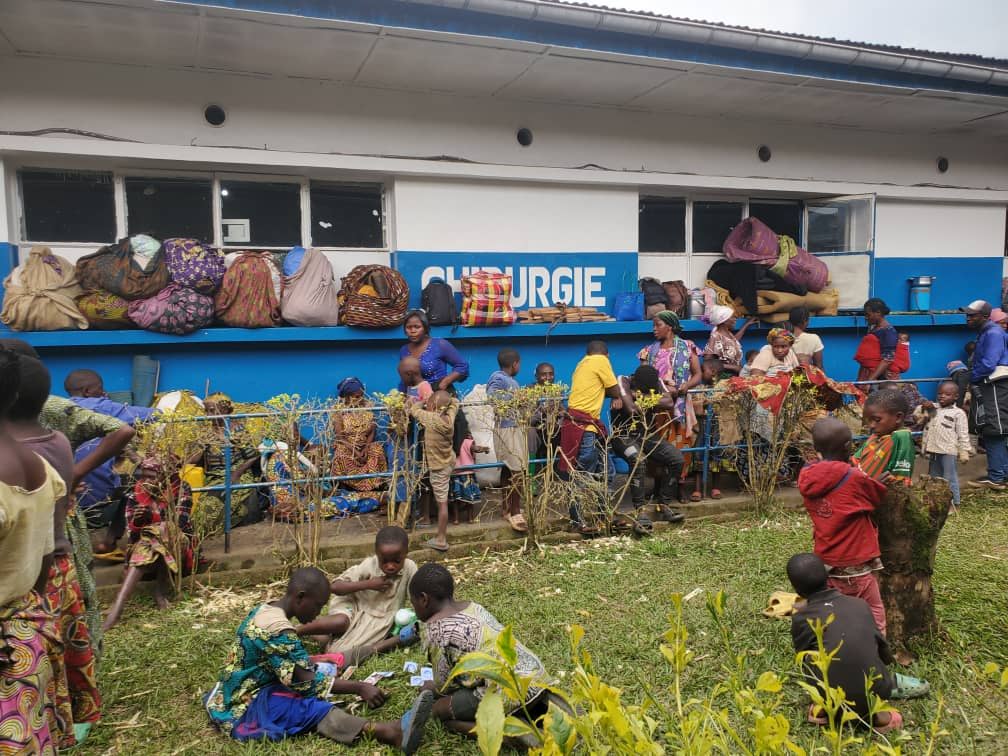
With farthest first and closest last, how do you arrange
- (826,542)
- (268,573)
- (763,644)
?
(268,573) < (763,644) < (826,542)

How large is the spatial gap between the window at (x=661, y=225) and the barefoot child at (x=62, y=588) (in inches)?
282

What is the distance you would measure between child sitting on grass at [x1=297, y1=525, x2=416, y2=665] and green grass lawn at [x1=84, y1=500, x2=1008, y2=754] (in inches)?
5.6

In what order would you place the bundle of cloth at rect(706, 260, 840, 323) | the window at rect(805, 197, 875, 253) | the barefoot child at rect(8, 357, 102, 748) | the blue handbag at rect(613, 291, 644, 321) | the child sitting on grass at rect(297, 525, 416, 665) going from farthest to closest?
1. the window at rect(805, 197, 875, 253)
2. the bundle of cloth at rect(706, 260, 840, 323)
3. the blue handbag at rect(613, 291, 644, 321)
4. the child sitting on grass at rect(297, 525, 416, 665)
5. the barefoot child at rect(8, 357, 102, 748)

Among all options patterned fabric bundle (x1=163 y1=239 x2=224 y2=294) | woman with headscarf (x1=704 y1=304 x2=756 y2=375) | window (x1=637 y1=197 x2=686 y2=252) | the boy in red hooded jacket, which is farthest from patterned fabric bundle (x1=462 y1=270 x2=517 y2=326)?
the boy in red hooded jacket

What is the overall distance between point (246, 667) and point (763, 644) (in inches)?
106

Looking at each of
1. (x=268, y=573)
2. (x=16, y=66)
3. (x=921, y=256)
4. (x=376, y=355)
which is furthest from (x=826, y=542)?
(x=921, y=256)

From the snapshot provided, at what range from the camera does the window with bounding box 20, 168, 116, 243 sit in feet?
21.8

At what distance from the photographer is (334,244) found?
7586mm

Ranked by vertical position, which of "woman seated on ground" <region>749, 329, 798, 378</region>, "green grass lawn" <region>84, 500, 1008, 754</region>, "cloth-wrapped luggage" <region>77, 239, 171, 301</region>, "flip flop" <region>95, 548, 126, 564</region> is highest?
"cloth-wrapped luggage" <region>77, 239, 171, 301</region>

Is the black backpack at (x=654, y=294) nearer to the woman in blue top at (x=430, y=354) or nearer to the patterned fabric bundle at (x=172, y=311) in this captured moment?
the woman in blue top at (x=430, y=354)

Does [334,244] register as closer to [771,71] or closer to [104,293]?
[104,293]

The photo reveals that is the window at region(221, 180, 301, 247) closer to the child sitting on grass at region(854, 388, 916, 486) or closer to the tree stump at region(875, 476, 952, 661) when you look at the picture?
the child sitting on grass at region(854, 388, 916, 486)

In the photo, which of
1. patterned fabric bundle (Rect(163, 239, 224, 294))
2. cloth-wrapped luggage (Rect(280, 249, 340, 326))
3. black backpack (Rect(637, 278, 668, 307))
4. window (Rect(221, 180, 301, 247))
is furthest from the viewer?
black backpack (Rect(637, 278, 668, 307))

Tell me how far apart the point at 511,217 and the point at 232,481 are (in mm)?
4058
